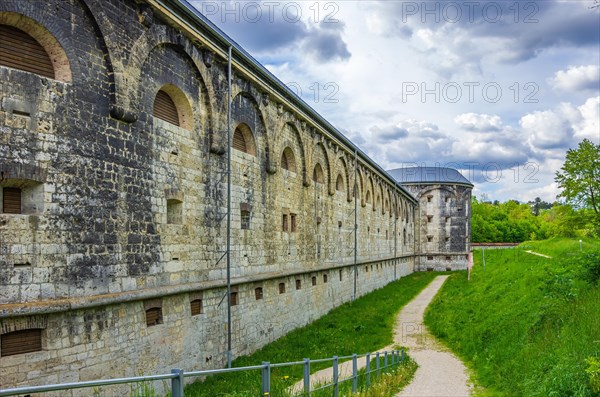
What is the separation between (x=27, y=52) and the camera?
848 cm

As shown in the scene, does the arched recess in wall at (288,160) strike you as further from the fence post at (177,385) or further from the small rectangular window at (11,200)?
the fence post at (177,385)

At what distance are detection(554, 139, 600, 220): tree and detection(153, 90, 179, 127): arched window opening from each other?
19.3 m

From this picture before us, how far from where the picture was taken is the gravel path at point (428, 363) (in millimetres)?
12214

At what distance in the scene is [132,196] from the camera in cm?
1031

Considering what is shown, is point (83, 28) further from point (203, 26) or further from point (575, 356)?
point (575, 356)

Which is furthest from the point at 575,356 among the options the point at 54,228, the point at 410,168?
the point at 410,168

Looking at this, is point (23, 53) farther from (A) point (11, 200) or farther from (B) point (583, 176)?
(B) point (583, 176)

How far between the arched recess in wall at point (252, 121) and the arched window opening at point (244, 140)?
0.10 ft

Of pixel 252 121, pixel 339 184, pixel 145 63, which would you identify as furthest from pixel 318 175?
pixel 145 63

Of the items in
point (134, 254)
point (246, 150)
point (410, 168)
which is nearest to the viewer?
point (134, 254)

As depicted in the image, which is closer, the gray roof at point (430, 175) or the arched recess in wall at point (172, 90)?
the arched recess in wall at point (172, 90)

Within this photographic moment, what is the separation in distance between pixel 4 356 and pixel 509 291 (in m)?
18.0

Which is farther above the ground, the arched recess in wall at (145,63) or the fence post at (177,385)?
the arched recess in wall at (145,63)

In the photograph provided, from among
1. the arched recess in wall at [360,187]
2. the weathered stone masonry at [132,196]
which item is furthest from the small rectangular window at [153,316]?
the arched recess in wall at [360,187]
